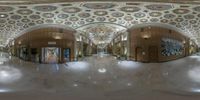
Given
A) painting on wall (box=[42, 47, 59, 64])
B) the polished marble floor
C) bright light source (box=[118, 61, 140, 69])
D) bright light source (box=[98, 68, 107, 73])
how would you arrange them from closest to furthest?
the polished marble floor, painting on wall (box=[42, 47, 59, 64]), bright light source (box=[118, 61, 140, 69]), bright light source (box=[98, 68, 107, 73])

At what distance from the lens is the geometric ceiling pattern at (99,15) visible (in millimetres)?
965

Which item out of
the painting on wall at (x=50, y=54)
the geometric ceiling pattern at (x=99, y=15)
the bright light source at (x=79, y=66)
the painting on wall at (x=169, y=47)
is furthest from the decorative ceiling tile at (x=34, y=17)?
the painting on wall at (x=169, y=47)

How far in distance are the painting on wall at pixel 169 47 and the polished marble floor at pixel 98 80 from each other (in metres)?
0.11

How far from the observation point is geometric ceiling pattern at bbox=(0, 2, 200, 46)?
0.97 m

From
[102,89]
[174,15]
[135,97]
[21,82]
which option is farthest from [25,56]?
[174,15]

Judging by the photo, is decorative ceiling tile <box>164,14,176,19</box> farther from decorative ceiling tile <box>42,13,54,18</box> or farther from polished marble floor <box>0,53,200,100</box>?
decorative ceiling tile <box>42,13,54,18</box>

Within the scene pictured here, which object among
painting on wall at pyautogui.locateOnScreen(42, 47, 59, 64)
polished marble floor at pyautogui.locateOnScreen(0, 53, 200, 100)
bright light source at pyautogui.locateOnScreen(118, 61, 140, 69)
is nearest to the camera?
polished marble floor at pyautogui.locateOnScreen(0, 53, 200, 100)

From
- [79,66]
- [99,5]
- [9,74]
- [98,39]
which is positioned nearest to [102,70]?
[79,66]

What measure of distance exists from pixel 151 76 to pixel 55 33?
0.48 meters

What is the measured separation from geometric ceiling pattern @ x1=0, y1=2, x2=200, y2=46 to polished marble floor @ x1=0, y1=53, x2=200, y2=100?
17 centimetres

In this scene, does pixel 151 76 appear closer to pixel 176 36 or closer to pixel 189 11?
pixel 176 36

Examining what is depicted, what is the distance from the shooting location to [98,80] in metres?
1.04

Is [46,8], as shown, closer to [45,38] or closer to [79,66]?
[45,38]

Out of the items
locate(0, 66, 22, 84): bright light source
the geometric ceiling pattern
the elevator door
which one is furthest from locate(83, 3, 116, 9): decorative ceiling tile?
locate(0, 66, 22, 84): bright light source
